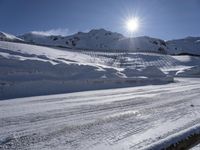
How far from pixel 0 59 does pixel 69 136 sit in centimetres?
1413

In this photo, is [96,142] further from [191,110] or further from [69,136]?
[191,110]

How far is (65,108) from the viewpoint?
740 cm

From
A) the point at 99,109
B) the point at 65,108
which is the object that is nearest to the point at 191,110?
the point at 99,109

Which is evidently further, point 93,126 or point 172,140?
point 93,126

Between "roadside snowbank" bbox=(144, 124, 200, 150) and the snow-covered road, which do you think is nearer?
"roadside snowbank" bbox=(144, 124, 200, 150)

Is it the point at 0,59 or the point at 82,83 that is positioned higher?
the point at 0,59

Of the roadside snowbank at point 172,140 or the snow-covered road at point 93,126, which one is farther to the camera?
the snow-covered road at point 93,126

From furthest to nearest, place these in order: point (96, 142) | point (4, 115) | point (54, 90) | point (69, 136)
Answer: point (54, 90), point (4, 115), point (69, 136), point (96, 142)

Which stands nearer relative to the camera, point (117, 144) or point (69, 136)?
point (117, 144)

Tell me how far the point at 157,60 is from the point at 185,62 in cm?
849

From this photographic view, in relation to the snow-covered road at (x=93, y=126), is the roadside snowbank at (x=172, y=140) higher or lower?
Answer: higher

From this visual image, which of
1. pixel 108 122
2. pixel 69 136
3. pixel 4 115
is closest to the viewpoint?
pixel 69 136

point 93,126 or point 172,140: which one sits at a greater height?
point 172,140

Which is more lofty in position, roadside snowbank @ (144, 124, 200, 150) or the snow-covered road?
roadside snowbank @ (144, 124, 200, 150)
